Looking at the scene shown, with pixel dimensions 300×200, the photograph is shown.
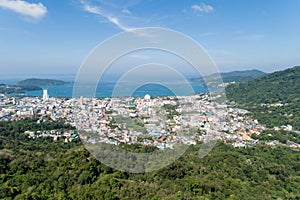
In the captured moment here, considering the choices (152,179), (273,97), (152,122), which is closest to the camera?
(152,179)

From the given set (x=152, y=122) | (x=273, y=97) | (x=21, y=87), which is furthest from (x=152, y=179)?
(x=21, y=87)

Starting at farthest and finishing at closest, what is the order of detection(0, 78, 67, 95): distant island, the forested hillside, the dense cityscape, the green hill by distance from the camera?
detection(0, 78, 67, 95): distant island
the green hill
the dense cityscape
the forested hillside

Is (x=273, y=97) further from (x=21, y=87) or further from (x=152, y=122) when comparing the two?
(x=21, y=87)

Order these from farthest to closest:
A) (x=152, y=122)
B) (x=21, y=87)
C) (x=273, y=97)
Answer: (x=21, y=87) → (x=273, y=97) → (x=152, y=122)


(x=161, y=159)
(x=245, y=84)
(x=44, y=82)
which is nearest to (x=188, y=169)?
(x=161, y=159)

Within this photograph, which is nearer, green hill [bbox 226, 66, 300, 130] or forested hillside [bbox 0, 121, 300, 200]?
forested hillside [bbox 0, 121, 300, 200]

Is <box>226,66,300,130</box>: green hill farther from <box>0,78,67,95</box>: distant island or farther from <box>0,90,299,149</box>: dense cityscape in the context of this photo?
<box>0,78,67,95</box>: distant island

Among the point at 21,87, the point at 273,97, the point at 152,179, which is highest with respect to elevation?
the point at 273,97

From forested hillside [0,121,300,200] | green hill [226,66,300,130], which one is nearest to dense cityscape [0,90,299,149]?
forested hillside [0,121,300,200]

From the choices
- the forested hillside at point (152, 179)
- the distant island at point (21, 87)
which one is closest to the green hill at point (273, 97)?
the forested hillside at point (152, 179)
